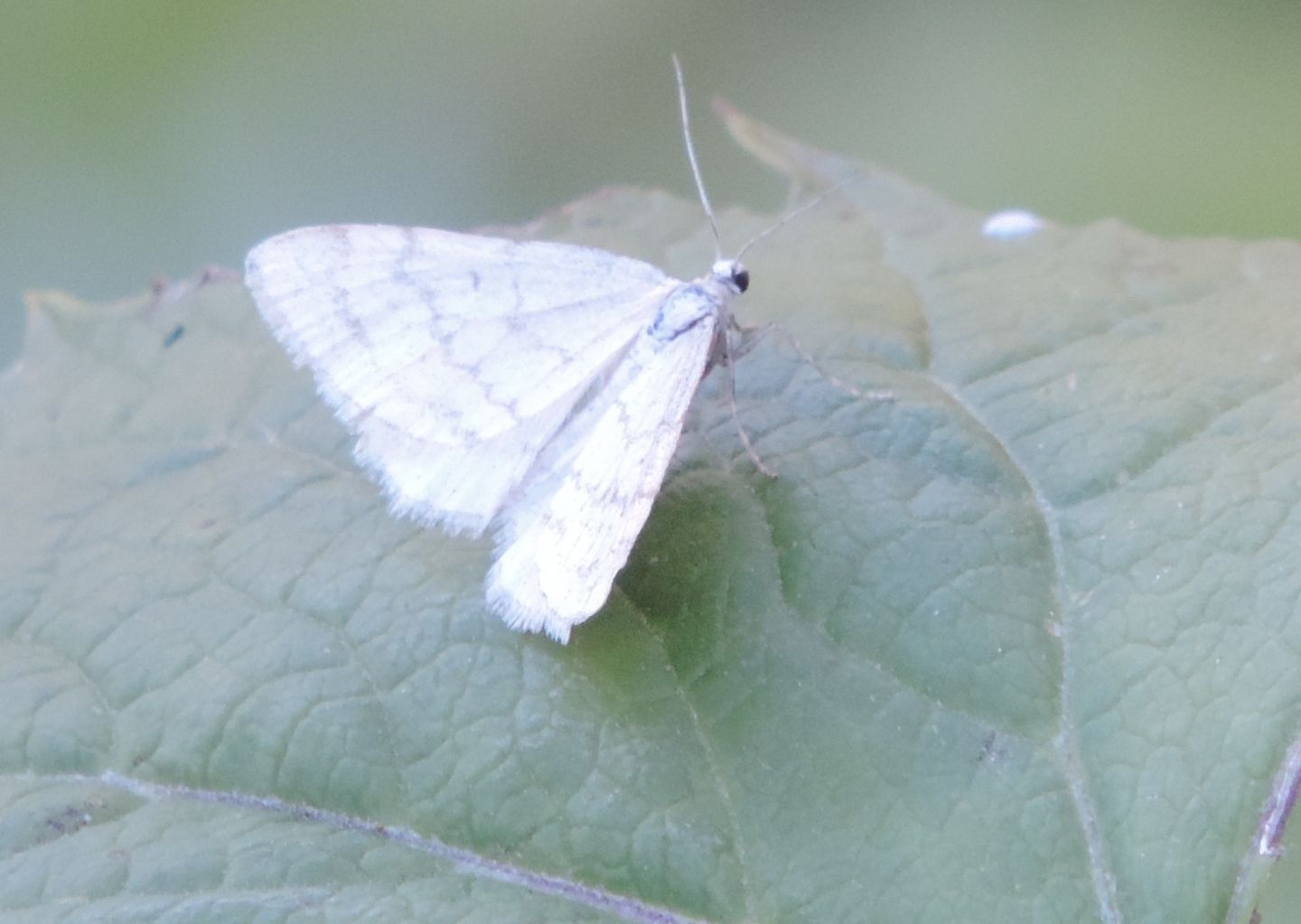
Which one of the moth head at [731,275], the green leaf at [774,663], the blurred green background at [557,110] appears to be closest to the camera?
the green leaf at [774,663]

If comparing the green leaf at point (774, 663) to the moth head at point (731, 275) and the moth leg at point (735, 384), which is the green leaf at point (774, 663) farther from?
the moth head at point (731, 275)

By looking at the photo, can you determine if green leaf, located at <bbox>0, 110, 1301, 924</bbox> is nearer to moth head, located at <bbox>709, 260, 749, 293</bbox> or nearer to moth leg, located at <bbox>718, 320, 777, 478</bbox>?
moth leg, located at <bbox>718, 320, 777, 478</bbox>

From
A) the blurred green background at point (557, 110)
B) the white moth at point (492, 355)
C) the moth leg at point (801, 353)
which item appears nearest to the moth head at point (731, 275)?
the white moth at point (492, 355)

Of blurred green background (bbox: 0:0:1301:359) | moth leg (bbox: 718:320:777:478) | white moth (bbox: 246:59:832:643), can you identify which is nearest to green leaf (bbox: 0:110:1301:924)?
moth leg (bbox: 718:320:777:478)

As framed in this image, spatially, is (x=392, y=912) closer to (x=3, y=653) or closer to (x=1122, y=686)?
(x=3, y=653)

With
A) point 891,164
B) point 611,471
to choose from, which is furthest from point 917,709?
point 891,164

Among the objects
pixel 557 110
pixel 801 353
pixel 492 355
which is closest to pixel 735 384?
pixel 801 353
